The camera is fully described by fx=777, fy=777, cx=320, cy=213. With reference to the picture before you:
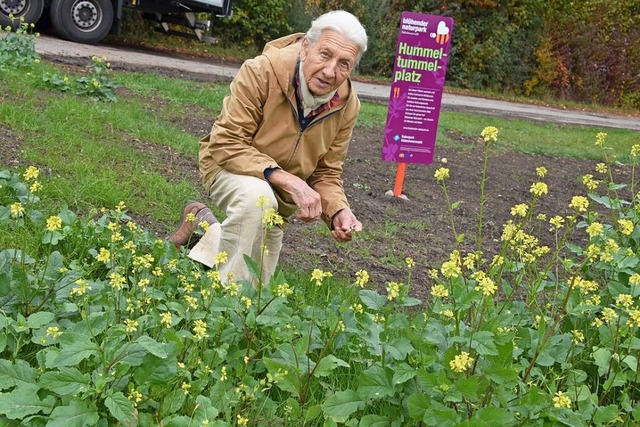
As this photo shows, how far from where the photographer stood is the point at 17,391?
89.7 inches

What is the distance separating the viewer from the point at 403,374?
8.11 ft

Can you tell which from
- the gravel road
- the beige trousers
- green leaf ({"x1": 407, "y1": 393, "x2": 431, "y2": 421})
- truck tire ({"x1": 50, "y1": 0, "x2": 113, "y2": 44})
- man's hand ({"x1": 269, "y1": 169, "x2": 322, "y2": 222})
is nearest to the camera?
green leaf ({"x1": 407, "y1": 393, "x2": 431, "y2": 421})

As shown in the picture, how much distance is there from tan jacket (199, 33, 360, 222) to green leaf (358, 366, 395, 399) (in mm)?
1179

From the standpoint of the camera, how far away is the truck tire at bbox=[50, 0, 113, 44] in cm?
1234

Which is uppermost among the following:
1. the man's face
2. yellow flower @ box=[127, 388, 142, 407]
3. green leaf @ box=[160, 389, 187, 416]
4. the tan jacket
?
the man's face

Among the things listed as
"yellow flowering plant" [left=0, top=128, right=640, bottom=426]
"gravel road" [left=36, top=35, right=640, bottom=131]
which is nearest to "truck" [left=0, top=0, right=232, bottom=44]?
"gravel road" [left=36, top=35, right=640, bottom=131]

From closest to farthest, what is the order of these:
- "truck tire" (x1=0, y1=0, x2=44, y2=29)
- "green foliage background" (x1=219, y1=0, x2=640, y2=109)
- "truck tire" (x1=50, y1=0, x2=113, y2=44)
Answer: "truck tire" (x1=0, y1=0, x2=44, y2=29) → "truck tire" (x1=50, y1=0, x2=113, y2=44) → "green foliage background" (x1=219, y1=0, x2=640, y2=109)

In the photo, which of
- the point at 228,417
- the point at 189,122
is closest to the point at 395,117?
the point at 189,122

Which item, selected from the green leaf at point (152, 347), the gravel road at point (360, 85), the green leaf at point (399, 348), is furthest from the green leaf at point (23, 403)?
the gravel road at point (360, 85)

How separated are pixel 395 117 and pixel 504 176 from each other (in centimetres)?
240

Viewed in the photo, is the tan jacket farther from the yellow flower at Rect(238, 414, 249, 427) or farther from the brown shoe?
the yellow flower at Rect(238, 414, 249, 427)

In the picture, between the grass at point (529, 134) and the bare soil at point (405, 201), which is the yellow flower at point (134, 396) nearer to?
the bare soil at point (405, 201)

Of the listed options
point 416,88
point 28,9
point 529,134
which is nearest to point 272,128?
point 416,88

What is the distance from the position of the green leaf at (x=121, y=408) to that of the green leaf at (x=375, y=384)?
76 cm
